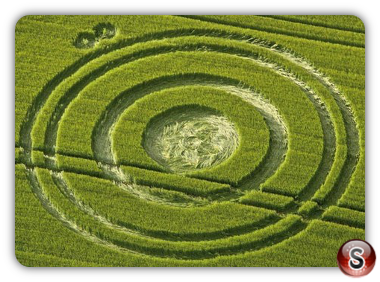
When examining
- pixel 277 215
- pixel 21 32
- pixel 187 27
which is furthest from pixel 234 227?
pixel 21 32

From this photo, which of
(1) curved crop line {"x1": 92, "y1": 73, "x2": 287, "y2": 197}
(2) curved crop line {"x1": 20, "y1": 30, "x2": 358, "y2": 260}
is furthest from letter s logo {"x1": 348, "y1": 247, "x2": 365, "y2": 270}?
(1) curved crop line {"x1": 92, "y1": 73, "x2": 287, "y2": 197}

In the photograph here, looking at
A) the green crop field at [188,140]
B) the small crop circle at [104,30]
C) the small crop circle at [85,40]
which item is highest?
the small crop circle at [104,30]

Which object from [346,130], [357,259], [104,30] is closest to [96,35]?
[104,30]

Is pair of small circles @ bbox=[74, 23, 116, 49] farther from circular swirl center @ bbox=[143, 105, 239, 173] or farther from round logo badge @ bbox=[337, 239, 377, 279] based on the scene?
round logo badge @ bbox=[337, 239, 377, 279]

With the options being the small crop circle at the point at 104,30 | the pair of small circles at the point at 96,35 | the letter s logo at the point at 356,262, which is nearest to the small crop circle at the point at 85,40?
the pair of small circles at the point at 96,35

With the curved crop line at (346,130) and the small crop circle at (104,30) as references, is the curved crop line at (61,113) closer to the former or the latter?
the curved crop line at (346,130)

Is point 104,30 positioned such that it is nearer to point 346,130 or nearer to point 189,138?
point 189,138
